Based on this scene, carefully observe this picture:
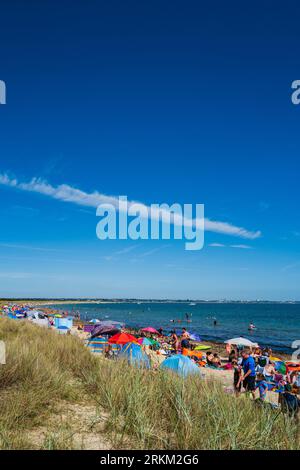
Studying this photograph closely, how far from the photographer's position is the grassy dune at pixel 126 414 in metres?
3.22

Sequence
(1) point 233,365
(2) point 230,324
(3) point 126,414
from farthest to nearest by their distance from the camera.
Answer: (2) point 230,324 → (1) point 233,365 → (3) point 126,414

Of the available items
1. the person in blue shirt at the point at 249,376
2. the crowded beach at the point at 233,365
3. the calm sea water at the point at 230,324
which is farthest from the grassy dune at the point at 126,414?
the calm sea water at the point at 230,324

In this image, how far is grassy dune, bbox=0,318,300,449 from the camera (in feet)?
10.6

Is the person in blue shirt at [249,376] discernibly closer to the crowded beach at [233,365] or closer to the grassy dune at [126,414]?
the crowded beach at [233,365]

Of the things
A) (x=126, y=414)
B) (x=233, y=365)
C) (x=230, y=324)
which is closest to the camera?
(x=126, y=414)

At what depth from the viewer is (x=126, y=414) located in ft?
12.9

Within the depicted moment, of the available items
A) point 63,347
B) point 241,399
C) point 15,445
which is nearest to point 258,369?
point 63,347

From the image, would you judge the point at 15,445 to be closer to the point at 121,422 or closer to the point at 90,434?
the point at 90,434

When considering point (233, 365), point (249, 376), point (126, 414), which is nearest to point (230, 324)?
point (233, 365)

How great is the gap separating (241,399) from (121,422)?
1601 mm

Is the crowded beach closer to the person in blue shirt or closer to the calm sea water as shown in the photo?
the person in blue shirt

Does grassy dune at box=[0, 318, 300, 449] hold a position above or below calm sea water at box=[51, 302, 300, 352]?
above

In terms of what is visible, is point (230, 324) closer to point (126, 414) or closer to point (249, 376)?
point (249, 376)

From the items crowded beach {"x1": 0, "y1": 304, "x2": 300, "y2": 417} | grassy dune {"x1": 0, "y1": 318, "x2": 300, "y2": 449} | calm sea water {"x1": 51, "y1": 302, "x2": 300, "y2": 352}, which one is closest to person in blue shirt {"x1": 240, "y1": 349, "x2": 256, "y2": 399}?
crowded beach {"x1": 0, "y1": 304, "x2": 300, "y2": 417}
